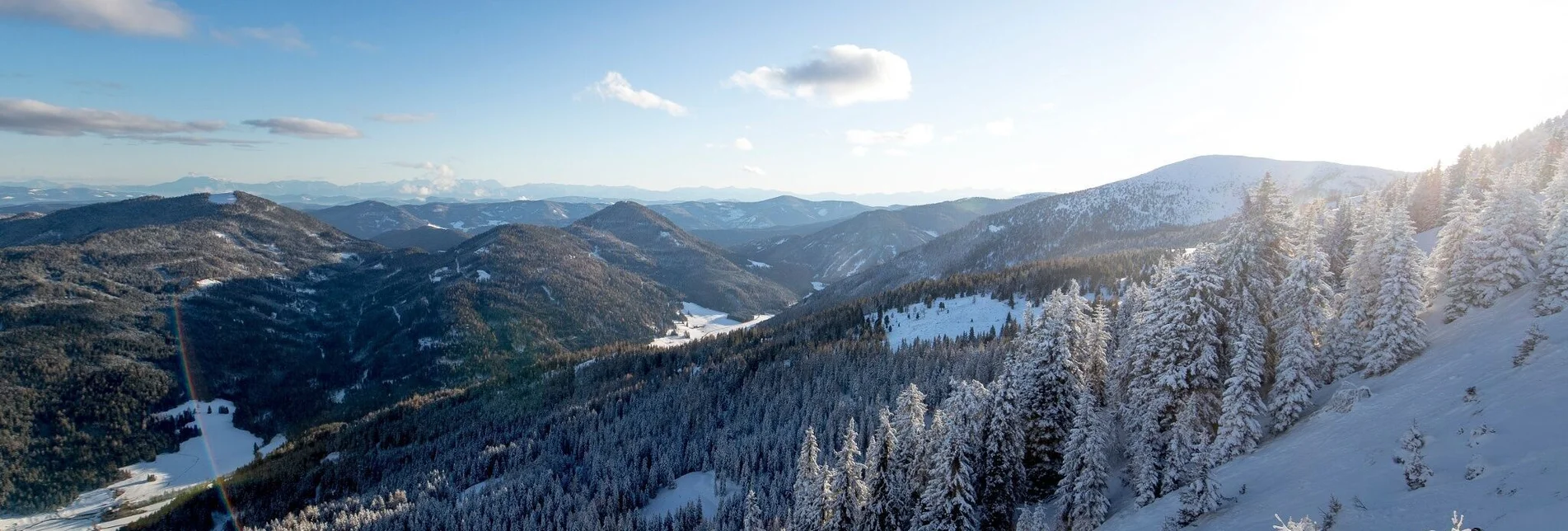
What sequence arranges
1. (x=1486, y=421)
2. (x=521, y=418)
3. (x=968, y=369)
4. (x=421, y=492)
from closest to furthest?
1. (x=1486, y=421)
2. (x=421, y=492)
3. (x=968, y=369)
4. (x=521, y=418)

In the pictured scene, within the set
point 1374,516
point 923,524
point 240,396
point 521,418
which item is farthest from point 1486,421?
point 240,396

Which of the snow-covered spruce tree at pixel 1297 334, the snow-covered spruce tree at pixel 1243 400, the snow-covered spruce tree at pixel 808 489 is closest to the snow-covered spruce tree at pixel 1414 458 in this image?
the snow-covered spruce tree at pixel 1243 400

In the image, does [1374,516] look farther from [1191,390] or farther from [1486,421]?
[1191,390]

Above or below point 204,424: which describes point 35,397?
above

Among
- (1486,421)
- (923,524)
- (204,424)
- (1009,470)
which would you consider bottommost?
(204,424)

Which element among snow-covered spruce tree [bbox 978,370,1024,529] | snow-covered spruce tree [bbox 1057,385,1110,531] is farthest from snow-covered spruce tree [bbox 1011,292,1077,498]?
snow-covered spruce tree [bbox 1057,385,1110,531]

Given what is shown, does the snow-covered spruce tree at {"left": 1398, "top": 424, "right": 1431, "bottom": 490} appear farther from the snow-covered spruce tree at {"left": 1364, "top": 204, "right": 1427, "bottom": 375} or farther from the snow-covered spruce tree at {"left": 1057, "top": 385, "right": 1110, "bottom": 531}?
the snow-covered spruce tree at {"left": 1057, "top": 385, "right": 1110, "bottom": 531}

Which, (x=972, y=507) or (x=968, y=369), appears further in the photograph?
(x=968, y=369)
